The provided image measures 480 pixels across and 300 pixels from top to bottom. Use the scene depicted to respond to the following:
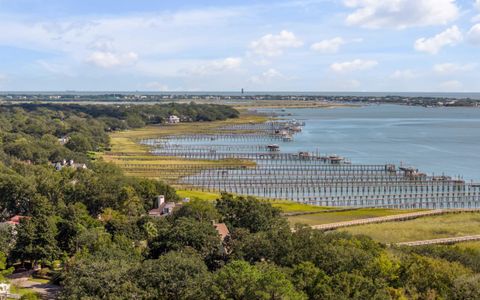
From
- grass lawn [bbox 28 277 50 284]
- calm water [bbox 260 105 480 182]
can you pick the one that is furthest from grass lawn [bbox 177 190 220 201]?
calm water [bbox 260 105 480 182]

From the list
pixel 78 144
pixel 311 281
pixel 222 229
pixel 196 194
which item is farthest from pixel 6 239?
pixel 78 144

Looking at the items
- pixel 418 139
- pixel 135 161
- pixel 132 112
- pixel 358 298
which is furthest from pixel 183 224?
pixel 132 112

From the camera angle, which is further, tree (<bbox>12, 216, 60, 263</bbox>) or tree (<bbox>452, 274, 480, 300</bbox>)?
tree (<bbox>12, 216, 60, 263</bbox>)

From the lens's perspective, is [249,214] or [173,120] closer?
[249,214]

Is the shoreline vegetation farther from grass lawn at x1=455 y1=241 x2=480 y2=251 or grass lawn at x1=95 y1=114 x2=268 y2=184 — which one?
grass lawn at x1=95 y1=114 x2=268 y2=184

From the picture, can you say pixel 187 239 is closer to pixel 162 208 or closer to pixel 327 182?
pixel 162 208

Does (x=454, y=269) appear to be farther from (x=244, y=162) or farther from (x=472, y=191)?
(x=244, y=162)

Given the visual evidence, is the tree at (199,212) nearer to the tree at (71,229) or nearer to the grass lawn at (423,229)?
the tree at (71,229)
